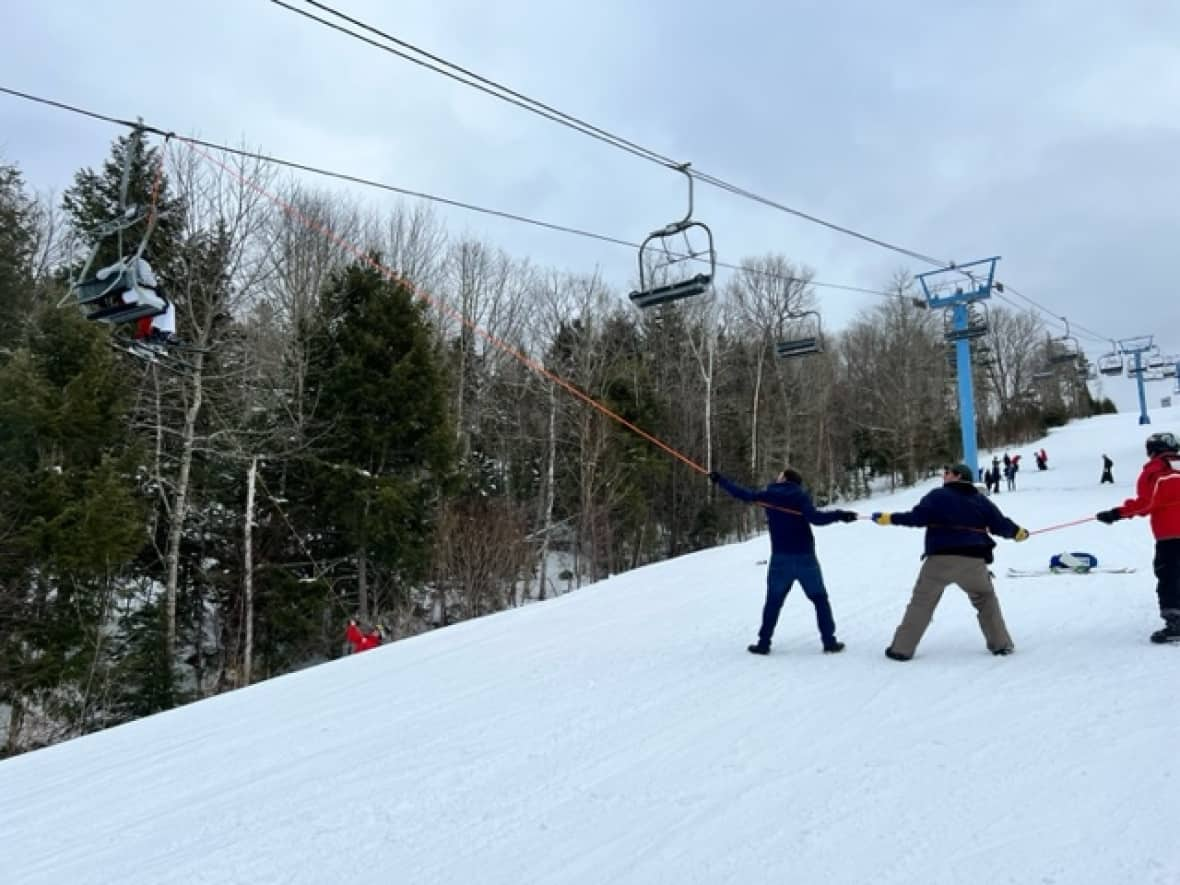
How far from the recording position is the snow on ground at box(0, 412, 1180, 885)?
322 cm

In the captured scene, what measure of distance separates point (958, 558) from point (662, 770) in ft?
10.9

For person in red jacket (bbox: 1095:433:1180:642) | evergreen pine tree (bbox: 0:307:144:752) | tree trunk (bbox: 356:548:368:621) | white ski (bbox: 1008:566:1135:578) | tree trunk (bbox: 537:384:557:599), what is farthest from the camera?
tree trunk (bbox: 537:384:557:599)

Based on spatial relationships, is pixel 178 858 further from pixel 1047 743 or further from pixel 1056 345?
pixel 1056 345

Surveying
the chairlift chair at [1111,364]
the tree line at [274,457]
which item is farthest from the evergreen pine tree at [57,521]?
the chairlift chair at [1111,364]

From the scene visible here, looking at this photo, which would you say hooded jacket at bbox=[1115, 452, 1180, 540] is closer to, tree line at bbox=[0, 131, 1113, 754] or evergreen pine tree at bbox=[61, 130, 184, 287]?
tree line at bbox=[0, 131, 1113, 754]

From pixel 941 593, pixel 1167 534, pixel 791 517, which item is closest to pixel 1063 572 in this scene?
pixel 1167 534

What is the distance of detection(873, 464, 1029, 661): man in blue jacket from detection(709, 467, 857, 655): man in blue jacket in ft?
2.31

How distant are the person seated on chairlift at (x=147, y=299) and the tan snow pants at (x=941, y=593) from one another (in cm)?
820

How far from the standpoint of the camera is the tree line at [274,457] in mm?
15945

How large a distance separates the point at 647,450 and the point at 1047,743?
1314 inches

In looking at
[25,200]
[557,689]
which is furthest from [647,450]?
[557,689]

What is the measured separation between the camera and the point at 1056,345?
5491 centimetres

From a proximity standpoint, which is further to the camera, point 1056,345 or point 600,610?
point 1056,345

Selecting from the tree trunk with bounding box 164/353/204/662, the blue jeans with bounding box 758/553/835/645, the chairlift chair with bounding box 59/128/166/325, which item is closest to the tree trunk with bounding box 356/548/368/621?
the tree trunk with bounding box 164/353/204/662
